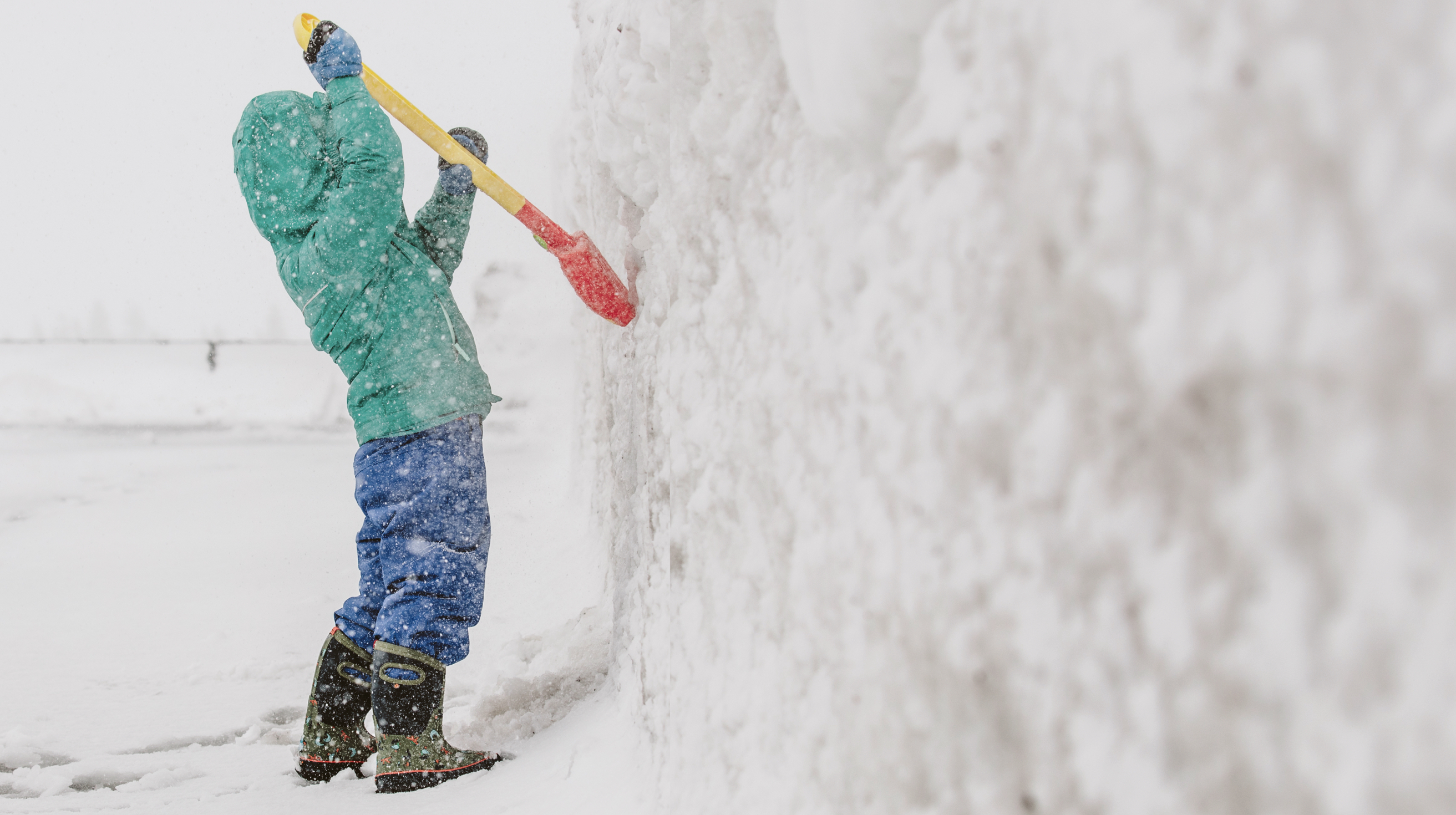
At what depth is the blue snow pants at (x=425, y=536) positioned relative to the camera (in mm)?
1696

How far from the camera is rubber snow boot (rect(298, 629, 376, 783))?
182 centimetres

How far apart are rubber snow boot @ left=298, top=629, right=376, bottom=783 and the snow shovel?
981 mm

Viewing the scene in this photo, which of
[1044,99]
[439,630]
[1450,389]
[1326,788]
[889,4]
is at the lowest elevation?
[439,630]

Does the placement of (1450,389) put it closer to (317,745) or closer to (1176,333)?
(1176,333)

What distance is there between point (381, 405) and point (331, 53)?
2.55ft

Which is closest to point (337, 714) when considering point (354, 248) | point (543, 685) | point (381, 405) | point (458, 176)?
point (543, 685)

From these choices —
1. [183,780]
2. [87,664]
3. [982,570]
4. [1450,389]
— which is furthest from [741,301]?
[87,664]

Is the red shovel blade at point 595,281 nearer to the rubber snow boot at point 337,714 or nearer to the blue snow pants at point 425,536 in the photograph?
the blue snow pants at point 425,536

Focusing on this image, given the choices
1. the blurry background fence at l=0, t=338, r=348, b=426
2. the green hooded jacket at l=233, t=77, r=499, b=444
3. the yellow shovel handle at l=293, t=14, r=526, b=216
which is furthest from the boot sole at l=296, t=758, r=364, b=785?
the blurry background fence at l=0, t=338, r=348, b=426

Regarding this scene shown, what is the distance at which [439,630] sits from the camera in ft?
5.55

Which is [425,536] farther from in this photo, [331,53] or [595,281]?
[331,53]

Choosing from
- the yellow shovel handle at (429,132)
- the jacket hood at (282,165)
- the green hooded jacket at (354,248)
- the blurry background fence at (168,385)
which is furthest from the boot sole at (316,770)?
the blurry background fence at (168,385)

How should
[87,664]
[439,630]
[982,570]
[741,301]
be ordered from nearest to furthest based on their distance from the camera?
[982,570] → [741,301] → [439,630] → [87,664]

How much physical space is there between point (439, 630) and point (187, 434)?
7.24m
